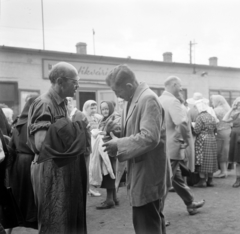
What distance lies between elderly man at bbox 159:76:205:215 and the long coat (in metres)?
1.90

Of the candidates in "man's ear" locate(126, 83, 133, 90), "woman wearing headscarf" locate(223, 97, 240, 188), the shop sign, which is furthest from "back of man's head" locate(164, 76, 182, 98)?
the shop sign

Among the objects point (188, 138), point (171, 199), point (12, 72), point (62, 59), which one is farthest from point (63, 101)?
point (62, 59)

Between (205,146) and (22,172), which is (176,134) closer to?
(22,172)

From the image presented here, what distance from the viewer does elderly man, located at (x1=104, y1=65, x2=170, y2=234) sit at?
2652 mm

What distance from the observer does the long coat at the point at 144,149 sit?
264 centimetres

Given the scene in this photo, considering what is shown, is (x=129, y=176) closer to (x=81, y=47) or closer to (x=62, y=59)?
(x=62, y=59)

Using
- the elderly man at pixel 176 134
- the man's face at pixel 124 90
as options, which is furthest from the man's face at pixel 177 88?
the man's face at pixel 124 90

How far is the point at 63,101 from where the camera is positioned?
123 inches

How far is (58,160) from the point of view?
8.95 ft

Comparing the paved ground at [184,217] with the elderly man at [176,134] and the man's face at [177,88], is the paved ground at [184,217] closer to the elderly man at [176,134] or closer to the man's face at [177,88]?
the elderly man at [176,134]

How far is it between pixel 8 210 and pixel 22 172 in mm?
816

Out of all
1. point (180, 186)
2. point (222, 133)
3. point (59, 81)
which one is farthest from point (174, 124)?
point (222, 133)

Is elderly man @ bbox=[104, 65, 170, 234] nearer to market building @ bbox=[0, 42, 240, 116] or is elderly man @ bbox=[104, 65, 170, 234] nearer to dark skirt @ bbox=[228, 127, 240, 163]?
dark skirt @ bbox=[228, 127, 240, 163]

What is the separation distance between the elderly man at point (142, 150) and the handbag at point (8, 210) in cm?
112
